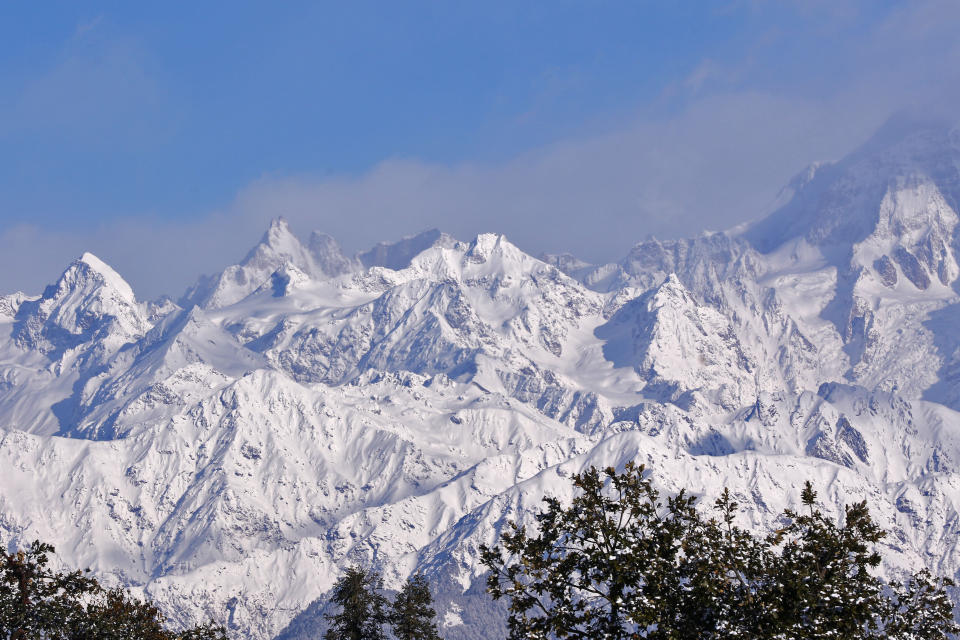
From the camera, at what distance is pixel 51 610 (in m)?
58.4

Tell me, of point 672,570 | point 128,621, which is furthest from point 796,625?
point 128,621

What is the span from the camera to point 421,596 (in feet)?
301

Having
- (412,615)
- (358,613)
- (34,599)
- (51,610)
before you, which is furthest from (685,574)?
(358,613)

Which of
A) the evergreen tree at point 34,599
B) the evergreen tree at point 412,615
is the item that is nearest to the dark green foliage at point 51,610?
the evergreen tree at point 34,599

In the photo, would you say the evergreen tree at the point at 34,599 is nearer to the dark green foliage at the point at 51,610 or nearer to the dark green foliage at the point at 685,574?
the dark green foliage at the point at 51,610

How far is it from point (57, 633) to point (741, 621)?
35.9m

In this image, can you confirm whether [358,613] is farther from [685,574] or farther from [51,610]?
[685,574]

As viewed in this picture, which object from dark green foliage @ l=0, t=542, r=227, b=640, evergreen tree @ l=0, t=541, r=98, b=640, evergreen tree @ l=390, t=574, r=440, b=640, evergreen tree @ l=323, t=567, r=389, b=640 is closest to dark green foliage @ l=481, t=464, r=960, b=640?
dark green foliage @ l=0, t=542, r=227, b=640

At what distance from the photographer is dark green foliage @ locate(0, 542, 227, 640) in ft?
190

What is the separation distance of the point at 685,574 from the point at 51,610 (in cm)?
Answer: 3400

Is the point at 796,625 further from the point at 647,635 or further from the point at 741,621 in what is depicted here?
the point at 647,635

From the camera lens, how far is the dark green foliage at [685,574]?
39.5m

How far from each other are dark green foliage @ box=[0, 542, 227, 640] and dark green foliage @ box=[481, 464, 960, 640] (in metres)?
26.2

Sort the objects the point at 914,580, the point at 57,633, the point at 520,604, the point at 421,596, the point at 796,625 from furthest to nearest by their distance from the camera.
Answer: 1. the point at 421,596
2. the point at 57,633
3. the point at 914,580
4. the point at 520,604
5. the point at 796,625
